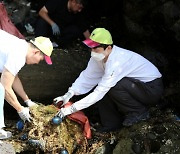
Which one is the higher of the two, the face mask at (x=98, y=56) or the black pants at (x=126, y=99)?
the face mask at (x=98, y=56)

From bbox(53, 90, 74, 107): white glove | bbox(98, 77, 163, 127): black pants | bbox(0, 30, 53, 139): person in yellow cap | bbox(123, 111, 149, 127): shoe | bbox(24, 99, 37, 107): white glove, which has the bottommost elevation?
bbox(123, 111, 149, 127): shoe

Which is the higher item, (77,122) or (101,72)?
(101,72)

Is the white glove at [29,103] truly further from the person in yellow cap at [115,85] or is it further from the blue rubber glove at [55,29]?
the blue rubber glove at [55,29]

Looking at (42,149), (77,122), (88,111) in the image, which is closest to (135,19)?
(88,111)

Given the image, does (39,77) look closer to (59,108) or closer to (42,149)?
(59,108)

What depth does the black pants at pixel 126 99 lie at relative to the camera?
4480 millimetres

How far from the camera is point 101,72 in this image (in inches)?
185

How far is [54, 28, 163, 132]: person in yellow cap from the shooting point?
14.2ft

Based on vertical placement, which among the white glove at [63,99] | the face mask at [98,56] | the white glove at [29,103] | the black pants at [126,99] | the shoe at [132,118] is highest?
the face mask at [98,56]

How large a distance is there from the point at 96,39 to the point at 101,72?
523 mm

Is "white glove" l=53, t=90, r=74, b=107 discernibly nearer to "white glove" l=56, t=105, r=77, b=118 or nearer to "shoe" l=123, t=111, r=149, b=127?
"white glove" l=56, t=105, r=77, b=118

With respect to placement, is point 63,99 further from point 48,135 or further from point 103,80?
point 103,80

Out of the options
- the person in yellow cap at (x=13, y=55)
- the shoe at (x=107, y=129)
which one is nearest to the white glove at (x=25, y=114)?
the person in yellow cap at (x=13, y=55)

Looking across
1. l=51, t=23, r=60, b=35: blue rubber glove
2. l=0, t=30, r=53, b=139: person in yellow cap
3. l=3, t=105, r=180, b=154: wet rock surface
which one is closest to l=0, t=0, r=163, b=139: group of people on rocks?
l=0, t=30, r=53, b=139: person in yellow cap
